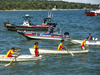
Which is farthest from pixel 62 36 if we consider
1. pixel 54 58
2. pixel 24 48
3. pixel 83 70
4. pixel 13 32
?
pixel 13 32

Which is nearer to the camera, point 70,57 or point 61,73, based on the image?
point 61,73

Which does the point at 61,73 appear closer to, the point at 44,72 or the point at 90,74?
the point at 44,72

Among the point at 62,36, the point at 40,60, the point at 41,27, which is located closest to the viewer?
the point at 40,60

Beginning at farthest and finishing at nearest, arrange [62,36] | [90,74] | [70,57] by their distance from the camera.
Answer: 1. [62,36]
2. [70,57]
3. [90,74]

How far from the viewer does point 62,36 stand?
28.6 metres

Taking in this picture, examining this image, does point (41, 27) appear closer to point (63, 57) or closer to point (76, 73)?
point (63, 57)

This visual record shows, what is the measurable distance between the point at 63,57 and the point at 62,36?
8.05m

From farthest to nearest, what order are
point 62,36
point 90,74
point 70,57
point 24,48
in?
1. point 62,36
2. point 24,48
3. point 70,57
4. point 90,74

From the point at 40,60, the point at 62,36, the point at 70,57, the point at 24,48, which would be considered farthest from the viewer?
the point at 62,36

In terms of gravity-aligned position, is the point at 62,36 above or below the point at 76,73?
above

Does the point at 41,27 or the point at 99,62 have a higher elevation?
the point at 41,27

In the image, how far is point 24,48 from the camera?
25.3 metres

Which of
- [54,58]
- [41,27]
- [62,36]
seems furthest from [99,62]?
[41,27]

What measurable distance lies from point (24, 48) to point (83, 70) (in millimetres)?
10344
